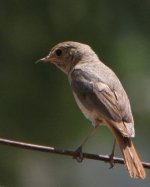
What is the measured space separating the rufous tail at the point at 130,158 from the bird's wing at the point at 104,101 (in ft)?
0.25

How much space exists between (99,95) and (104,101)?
155 millimetres

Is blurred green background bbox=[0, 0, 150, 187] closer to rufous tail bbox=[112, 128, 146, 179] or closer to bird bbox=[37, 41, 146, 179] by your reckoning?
bird bbox=[37, 41, 146, 179]

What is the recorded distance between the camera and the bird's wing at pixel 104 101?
322 inches

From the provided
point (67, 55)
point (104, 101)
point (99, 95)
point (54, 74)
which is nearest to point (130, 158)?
point (104, 101)

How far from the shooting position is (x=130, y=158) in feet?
25.3

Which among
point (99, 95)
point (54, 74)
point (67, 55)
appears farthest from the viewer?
point (54, 74)

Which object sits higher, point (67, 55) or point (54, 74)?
point (67, 55)

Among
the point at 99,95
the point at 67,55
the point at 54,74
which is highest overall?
the point at 99,95

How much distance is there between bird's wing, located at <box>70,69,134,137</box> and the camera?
8.18 meters

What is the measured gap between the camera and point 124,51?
35.2ft

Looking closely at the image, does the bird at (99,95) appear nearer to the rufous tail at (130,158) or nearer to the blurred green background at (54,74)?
the rufous tail at (130,158)

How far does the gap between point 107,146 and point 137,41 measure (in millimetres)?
1346

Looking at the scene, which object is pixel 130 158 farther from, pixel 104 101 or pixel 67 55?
pixel 67 55

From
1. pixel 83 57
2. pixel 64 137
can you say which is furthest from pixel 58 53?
pixel 64 137
